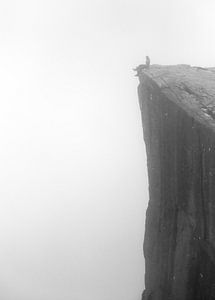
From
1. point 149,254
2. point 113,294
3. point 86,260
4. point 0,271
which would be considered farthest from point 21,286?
point 149,254

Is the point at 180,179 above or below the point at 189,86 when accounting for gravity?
below

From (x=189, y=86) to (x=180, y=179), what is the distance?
10.2ft

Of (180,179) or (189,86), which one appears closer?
(189,86)

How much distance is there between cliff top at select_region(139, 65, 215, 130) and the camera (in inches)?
377

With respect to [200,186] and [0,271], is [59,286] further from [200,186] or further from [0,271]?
[200,186]

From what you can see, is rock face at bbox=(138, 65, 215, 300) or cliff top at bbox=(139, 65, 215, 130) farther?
rock face at bbox=(138, 65, 215, 300)

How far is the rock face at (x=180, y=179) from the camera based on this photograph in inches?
386

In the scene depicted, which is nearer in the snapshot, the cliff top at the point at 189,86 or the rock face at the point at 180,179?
the cliff top at the point at 189,86

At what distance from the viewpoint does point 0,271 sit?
158m

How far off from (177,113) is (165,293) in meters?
7.68

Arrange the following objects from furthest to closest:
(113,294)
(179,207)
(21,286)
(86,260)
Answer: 1. (86,260)
2. (21,286)
3. (113,294)
4. (179,207)

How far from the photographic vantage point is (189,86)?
423 inches

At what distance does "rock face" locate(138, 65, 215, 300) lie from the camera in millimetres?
9812

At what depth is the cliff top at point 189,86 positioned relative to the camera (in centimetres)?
958
